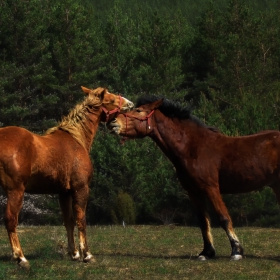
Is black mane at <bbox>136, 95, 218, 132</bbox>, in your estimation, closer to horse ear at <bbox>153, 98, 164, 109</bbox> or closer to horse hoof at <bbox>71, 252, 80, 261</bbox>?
horse ear at <bbox>153, 98, 164, 109</bbox>

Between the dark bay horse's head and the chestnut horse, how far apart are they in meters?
0.13

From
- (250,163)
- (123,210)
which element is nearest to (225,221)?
(250,163)

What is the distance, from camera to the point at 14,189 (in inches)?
337

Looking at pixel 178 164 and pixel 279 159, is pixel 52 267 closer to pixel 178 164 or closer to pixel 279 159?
pixel 178 164

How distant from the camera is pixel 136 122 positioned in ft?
33.3

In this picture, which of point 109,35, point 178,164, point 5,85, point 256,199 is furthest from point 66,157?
point 109,35

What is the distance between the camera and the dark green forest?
2653 centimetres

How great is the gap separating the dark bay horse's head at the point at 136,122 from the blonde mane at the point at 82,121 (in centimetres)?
40

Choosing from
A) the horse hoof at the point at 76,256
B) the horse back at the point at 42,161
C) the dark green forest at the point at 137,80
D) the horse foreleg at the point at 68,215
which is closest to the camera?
the horse back at the point at 42,161

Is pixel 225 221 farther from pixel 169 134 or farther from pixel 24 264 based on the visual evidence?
pixel 24 264

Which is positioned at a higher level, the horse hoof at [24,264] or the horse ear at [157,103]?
the horse ear at [157,103]

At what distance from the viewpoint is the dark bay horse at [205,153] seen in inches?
387

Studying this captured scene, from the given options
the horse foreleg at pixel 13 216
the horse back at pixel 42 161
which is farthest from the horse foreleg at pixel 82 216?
the horse foreleg at pixel 13 216

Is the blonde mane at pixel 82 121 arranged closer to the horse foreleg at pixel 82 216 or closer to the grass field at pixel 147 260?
the horse foreleg at pixel 82 216
